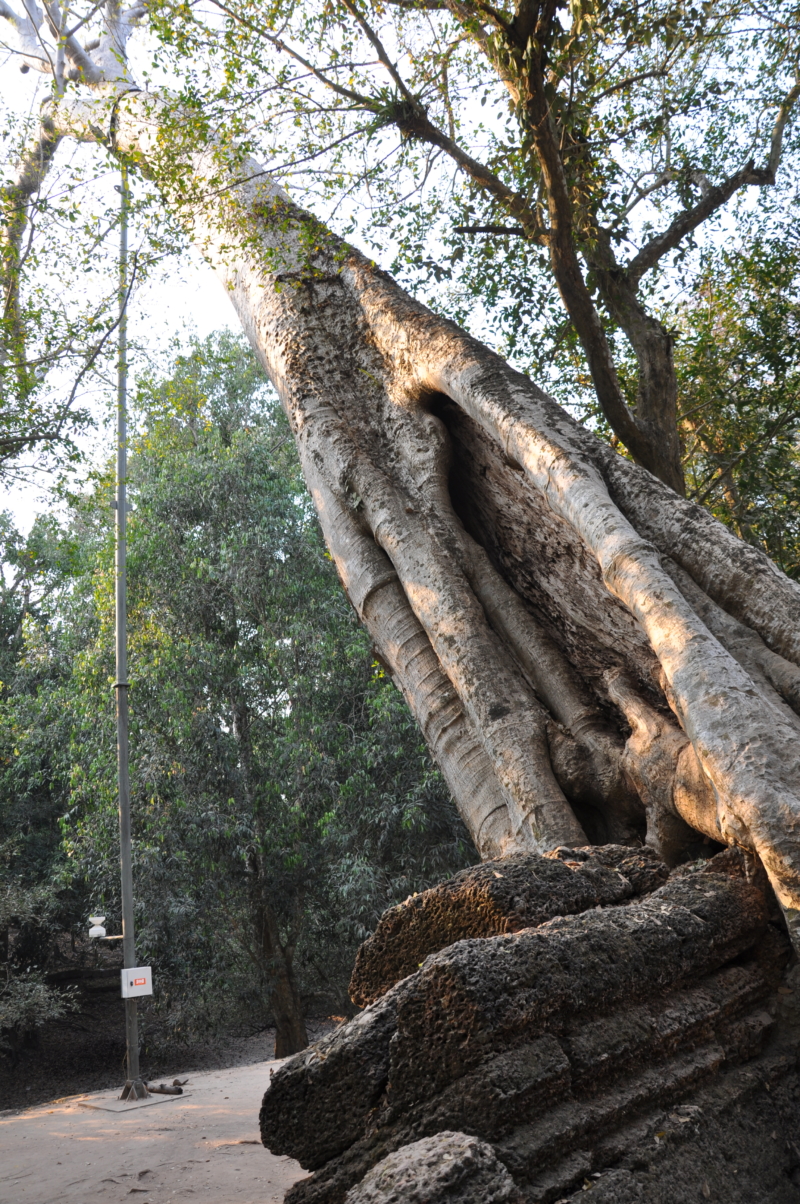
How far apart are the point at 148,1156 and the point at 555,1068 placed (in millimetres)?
4525

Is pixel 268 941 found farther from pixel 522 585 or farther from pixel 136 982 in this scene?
pixel 522 585

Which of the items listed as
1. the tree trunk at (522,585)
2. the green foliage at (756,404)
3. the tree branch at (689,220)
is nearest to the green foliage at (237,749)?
the green foliage at (756,404)

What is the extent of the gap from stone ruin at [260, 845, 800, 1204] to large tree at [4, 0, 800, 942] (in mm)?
347

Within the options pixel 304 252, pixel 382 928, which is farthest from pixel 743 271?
pixel 382 928

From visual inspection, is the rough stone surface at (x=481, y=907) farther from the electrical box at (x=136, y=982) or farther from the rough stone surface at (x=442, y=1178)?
the electrical box at (x=136, y=982)

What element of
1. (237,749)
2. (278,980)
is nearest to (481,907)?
(237,749)

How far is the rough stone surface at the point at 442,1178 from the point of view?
128 cm

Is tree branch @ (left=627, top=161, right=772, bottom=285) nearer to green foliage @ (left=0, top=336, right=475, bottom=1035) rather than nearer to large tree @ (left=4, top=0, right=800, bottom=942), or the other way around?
large tree @ (left=4, top=0, right=800, bottom=942)

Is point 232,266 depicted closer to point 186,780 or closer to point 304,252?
point 304,252

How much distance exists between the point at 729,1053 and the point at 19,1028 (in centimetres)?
1369

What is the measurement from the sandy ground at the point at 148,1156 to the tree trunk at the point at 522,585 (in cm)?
217

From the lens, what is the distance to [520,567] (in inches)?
167

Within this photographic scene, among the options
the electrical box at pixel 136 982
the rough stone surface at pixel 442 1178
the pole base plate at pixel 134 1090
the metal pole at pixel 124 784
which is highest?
the metal pole at pixel 124 784

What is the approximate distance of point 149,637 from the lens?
11797 millimetres
